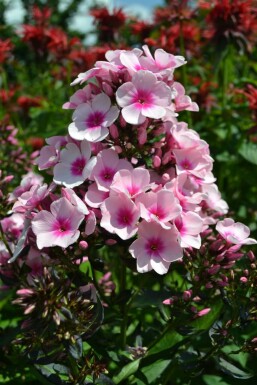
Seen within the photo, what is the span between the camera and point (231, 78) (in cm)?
337

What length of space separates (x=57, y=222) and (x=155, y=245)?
240mm

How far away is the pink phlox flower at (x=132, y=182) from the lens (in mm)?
1308

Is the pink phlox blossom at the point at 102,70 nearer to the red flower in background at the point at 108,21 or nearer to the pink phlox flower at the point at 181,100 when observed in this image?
the pink phlox flower at the point at 181,100

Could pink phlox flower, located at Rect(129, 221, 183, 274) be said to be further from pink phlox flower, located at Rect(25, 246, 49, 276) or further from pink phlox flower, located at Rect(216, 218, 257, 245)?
pink phlox flower, located at Rect(25, 246, 49, 276)

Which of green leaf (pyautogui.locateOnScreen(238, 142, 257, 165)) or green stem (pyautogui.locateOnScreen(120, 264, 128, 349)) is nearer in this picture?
green stem (pyautogui.locateOnScreen(120, 264, 128, 349))

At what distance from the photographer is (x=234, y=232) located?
1.45m

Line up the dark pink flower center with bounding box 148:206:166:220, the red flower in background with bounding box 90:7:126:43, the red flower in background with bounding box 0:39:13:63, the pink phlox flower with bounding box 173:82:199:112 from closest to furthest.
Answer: the dark pink flower center with bounding box 148:206:166:220
the pink phlox flower with bounding box 173:82:199:112
the red flower in background with bounding box 0:39:13:63
the red flower in background with bounding box 90:7:126:43

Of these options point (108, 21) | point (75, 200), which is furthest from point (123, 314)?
point (108, 21)

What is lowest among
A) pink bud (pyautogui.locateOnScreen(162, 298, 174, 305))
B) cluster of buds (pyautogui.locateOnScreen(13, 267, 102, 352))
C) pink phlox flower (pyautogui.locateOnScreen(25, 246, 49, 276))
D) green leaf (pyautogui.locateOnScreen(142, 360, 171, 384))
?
green leaf (pyautogui.locateOnScreen(142, 360, 171, 384))

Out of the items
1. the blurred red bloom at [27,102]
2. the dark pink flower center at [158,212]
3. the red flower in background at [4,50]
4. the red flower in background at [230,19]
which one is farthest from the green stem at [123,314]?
the blurred red bloom at [27,102]

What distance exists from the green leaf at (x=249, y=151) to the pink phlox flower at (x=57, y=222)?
1.35 metres

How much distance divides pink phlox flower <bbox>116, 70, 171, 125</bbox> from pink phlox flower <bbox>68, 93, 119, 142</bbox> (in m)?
0.04

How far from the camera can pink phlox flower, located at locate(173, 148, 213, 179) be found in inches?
57.5

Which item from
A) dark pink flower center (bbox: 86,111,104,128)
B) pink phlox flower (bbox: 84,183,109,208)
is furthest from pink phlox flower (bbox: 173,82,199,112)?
pink phlox flower (bbox: 84,183,109,208)
